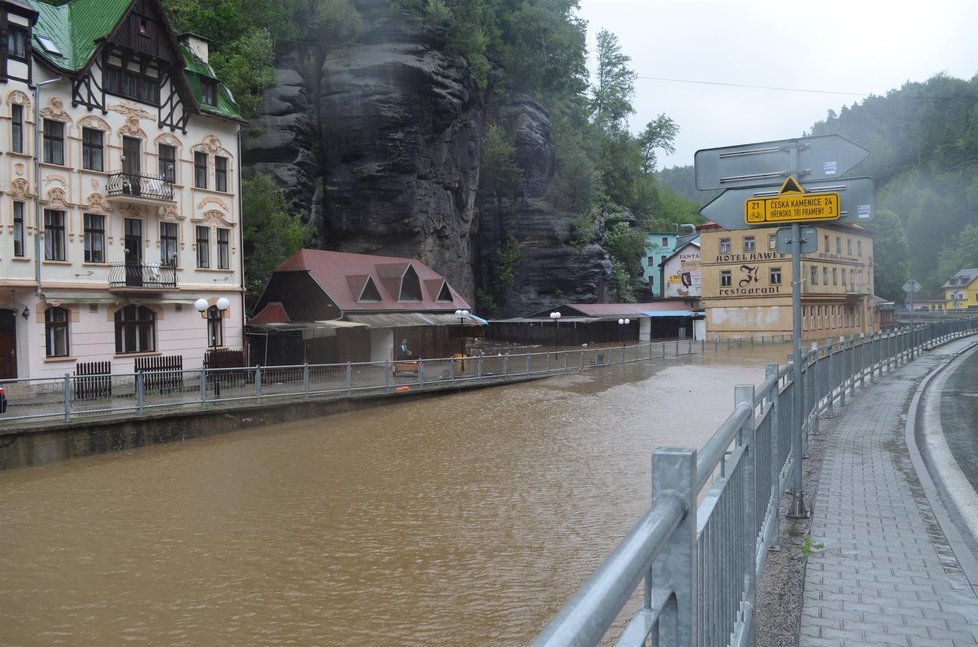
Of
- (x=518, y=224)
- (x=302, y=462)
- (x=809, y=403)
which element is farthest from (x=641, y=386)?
(x=518, y=224)

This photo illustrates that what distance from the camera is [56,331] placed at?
26.0m

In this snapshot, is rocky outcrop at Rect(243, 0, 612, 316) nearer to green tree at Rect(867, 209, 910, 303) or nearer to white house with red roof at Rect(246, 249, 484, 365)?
white house with red roof at Rect(246, 249, 484, 365)

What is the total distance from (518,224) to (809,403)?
2217 inches

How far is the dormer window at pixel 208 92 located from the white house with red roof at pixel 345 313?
8.36 metres

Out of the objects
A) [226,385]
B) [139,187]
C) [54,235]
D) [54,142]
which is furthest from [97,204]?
[226,385]

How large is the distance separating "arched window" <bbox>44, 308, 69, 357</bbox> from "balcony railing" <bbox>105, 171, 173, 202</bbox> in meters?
4.40

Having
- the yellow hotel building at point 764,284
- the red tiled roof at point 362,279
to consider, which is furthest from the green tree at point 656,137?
the red tiled roof at point 362,279

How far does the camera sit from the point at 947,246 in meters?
114

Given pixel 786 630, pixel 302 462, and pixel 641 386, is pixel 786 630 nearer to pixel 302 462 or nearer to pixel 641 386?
pixel 302 462

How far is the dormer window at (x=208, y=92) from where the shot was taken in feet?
105

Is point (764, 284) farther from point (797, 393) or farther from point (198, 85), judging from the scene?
point (797, 393)

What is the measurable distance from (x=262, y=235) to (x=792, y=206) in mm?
38067

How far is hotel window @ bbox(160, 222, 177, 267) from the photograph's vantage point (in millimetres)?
30000

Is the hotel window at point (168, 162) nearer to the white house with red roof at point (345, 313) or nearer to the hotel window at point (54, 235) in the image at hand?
the hotel window at point (54, 235)
